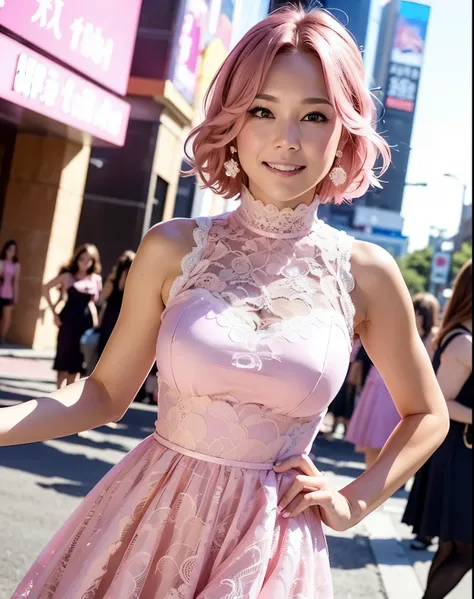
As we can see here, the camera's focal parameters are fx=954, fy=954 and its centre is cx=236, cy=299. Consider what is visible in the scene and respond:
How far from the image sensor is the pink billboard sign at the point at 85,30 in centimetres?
204

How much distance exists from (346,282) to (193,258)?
0.33 metres

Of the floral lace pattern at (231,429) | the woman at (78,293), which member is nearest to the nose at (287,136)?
the floral lace pattern at (231,429)

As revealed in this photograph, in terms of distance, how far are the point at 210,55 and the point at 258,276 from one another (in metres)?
1.31

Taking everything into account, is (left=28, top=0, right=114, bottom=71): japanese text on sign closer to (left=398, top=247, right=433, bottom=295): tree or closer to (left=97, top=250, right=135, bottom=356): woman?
(left=97, top=250, right=135, bottom=356): woman

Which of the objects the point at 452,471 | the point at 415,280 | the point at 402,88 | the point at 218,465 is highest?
the point at 415,280

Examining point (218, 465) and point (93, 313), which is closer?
point (218, 465)

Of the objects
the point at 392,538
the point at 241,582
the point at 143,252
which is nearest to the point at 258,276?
the point at 143,252

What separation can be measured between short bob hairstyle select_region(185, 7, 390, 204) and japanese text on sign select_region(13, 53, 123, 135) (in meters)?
0.40

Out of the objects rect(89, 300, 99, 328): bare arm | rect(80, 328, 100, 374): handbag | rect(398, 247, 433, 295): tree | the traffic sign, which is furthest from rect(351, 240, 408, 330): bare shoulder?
rect(398, 247, 433, 295): tree

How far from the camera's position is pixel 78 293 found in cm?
793

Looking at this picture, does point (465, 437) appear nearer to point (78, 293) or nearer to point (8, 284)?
point (8, 284)

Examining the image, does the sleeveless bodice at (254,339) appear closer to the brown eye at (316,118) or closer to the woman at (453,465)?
the brown eye at (316,118)

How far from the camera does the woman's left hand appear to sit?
6.00ft

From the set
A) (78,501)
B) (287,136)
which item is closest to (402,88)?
(287,136)
